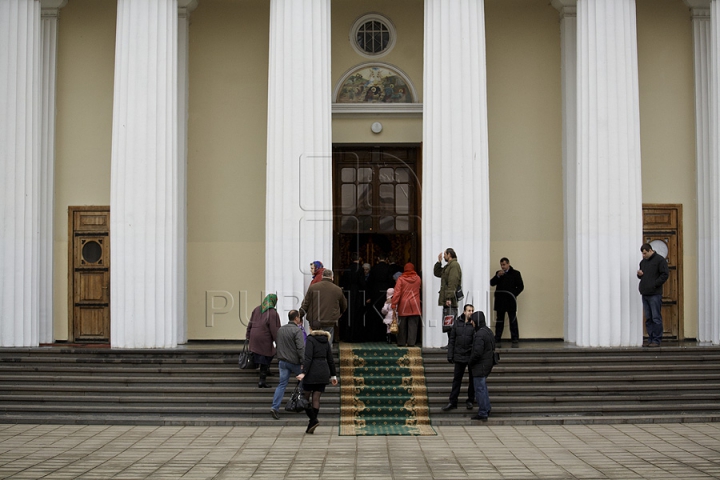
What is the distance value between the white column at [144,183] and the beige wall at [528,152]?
6595 mm

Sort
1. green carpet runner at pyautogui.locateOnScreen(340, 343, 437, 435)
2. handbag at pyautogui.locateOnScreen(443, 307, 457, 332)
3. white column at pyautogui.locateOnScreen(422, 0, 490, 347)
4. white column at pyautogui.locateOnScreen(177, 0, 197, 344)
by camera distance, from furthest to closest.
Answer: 1. white column at pyautogui.locateOnScreen(177, 0, 197, 344)
2. white column at pyautogui.locateOnScreen(422, 0, 490, 347)
3. handbag at pyautogui.locateOnScreen(443, 307, 457, 332)
4. green carpet runner at pyautogui.locateOnScreen(340, 343, 437, 435)

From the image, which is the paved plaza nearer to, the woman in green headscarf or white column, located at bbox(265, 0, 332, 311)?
the woman in green headscarf

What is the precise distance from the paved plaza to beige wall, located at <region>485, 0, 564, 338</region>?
18.3ft

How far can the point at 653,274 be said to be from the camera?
614 inches

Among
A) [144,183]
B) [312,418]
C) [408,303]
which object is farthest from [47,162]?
[312,418]

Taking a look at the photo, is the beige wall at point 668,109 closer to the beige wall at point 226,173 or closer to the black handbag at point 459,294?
the black handbag at point 459,294

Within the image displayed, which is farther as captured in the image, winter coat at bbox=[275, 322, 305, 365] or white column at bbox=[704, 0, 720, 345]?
white column at bbox=[704, 0, 720, 345]

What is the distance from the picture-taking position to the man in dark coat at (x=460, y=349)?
43.7 ft

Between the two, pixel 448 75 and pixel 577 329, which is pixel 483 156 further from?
pixel 577 329

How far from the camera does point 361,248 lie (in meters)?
18.7

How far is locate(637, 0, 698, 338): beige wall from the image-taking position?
→ 728 inches

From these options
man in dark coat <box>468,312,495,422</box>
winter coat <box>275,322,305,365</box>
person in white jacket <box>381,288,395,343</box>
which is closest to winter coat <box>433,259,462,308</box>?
person in white jacket <box>381,288,395,343</box>

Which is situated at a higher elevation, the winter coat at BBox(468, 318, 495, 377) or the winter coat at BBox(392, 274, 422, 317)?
the winter coat at BBox(392, 274, 422, 317)

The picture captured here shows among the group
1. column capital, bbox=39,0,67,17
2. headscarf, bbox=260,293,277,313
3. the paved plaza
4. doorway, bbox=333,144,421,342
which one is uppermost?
column capital, bbox=39,0,67,17
